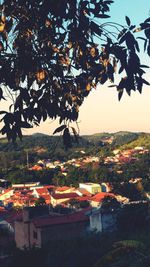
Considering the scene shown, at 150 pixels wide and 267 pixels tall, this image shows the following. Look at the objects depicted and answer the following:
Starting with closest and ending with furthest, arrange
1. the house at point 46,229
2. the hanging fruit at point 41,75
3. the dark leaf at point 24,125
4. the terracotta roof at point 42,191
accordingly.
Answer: the dark leaf at point 24,125 < the hanging fruit at point 41,75 < the house at point 46,229 < the terracotta roof at point 42,191

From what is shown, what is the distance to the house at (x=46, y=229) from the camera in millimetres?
26672

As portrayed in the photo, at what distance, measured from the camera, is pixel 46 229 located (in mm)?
26594

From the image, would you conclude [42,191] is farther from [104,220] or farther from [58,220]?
[104,220]

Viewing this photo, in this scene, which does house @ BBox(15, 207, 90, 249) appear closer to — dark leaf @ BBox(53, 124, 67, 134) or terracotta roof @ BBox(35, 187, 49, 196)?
dark leaf @ BBox(53, 124, 67, 134)

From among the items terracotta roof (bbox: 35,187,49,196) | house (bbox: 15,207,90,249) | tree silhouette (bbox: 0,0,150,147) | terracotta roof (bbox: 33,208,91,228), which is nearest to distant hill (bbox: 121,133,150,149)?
terracotta roof (bbox: 35,187,49,196)

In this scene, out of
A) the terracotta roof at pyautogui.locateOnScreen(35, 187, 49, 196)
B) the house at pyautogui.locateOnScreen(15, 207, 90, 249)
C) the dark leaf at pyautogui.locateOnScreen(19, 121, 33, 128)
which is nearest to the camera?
the dark leaf at pyautogui.locateOnScreen(19, 121, 33, 128)

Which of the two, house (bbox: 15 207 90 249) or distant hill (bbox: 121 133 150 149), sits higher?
house (bbox: 15 207 90 249)

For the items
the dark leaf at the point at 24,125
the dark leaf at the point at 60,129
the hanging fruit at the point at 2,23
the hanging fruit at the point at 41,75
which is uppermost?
the hanging fruit at the point at 2,23

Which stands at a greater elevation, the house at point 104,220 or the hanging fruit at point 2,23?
the hanging fruit at point 2,23

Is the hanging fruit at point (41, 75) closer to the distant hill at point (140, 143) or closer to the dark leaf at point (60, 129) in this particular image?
the dark leaf at point (60, 129)

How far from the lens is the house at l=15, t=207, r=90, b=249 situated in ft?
87.5

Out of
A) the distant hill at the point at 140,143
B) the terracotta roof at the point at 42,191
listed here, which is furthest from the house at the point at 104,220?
the distant hill at the point at 140,143

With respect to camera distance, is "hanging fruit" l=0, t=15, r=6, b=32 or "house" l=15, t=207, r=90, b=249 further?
"house" l=15, t=207, r=90, b=249

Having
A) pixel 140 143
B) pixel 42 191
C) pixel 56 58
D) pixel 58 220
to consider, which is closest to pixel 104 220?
pixel 58 220
